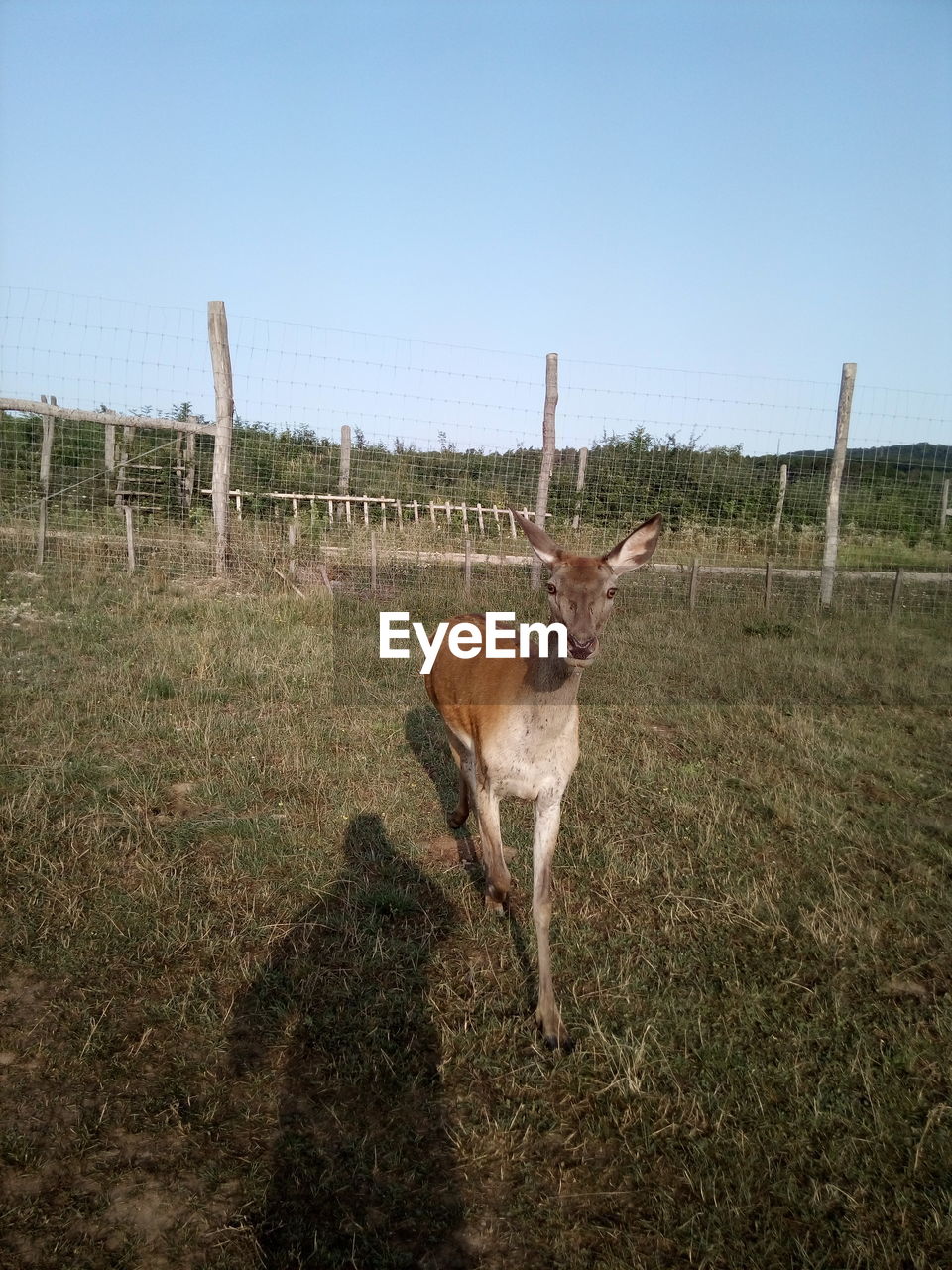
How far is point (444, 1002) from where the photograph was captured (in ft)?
10.0

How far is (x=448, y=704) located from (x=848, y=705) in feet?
13.7

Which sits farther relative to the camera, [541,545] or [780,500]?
[780,500]

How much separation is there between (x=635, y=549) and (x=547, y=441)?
6.88 metres

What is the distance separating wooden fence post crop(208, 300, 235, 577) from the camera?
983cm

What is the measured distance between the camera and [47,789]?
4.49 metres

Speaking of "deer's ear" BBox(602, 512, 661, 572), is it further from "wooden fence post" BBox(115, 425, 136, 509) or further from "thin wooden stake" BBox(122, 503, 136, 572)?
"wooden fence post" BBox(115, 425, 136, 509)

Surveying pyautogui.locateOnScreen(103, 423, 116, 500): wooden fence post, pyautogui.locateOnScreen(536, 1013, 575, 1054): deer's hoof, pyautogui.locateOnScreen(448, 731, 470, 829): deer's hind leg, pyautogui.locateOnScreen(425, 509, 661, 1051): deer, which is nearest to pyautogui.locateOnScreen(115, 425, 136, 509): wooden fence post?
pyautogui.locateOnScreen(103, 423, 116, 500): wooden fence post

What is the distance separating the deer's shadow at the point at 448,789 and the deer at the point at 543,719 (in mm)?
129

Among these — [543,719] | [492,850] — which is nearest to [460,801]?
[492,850]

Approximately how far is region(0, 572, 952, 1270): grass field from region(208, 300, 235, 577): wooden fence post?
4296 millimetres

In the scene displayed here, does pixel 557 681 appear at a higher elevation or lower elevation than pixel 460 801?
higher

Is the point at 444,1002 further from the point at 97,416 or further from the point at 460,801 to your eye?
the point at 97,416

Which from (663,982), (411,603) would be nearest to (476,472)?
(411,603)

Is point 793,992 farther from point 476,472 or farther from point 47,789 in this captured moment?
point 476,472
